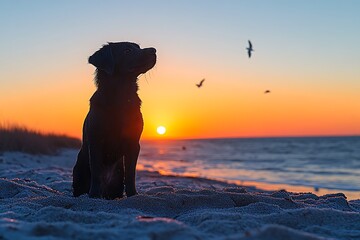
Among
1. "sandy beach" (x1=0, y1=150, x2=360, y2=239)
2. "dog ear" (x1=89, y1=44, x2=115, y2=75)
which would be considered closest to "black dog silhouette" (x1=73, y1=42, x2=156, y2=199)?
"dog ear" (x1=89, y1=44, x2=115, y2=75)

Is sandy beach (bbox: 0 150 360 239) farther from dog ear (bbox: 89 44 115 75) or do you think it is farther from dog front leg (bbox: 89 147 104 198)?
dog ear (bbox: 89 44 115 75)

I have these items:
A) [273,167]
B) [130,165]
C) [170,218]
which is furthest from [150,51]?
[273,167]

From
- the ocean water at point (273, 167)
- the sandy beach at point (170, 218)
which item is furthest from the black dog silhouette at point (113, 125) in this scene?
the ocean water at point (273, 167)

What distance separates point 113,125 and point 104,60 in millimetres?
798

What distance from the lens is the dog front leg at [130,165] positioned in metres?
4.75

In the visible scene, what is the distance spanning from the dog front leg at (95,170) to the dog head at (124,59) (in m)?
0.92

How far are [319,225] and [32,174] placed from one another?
6.15 metres

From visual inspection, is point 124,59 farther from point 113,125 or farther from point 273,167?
point 273,167

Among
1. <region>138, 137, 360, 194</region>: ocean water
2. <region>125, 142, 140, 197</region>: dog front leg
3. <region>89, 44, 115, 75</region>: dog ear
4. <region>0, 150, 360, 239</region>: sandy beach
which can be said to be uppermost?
<region>89, 44, 115, 75</region>: dog ear

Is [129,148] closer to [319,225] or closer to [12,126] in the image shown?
[319,225]

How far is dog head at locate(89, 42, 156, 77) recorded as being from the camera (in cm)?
479

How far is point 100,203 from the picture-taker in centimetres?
388

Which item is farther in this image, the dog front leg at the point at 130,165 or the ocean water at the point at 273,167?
the ocean water at the point at 273,167

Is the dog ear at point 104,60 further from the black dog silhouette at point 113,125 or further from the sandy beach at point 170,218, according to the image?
the sandy beach at point 170,218
